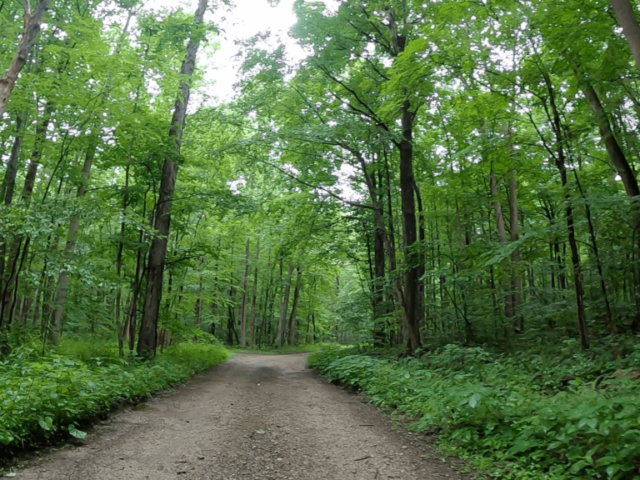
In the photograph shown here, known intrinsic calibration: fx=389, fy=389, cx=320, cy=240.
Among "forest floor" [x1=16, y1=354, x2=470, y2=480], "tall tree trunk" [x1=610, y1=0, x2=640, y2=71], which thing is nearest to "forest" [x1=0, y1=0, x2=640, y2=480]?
"tall tree trunk" [x1=610, y1=0, x2=640, y2=71]

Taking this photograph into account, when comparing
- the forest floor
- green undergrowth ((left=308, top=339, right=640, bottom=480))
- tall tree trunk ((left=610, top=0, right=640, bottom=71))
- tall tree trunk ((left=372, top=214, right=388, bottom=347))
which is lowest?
the forest floor

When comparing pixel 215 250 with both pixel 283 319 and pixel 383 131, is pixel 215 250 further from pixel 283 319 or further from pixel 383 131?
pixel 283 319

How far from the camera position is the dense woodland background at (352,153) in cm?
650

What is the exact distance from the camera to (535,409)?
13.9 ft

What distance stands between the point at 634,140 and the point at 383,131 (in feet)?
16.8

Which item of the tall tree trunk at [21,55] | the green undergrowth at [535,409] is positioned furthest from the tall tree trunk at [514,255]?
the tall tree trunk at [21,55]

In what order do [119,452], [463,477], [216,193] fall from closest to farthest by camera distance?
1. [463,477]
2. [119,452]
3. [216,193]

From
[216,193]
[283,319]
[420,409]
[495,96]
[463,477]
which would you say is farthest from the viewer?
[283,319]

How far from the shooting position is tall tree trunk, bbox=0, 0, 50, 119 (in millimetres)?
5406

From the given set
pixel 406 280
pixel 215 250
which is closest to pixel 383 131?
pixel 406 280

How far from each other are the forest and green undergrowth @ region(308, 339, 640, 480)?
0.09ft

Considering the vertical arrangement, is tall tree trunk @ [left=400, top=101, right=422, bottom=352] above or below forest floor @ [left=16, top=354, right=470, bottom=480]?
above

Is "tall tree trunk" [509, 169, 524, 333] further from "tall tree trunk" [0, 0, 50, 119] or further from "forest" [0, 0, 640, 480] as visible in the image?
"tall tree trunk" [0, 0, 50, 119]

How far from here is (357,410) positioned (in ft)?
Result: 22.1
